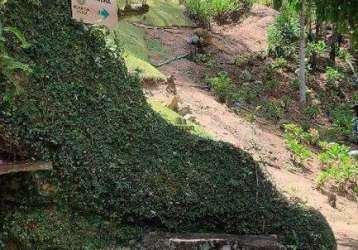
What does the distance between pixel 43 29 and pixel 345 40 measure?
21.5 m

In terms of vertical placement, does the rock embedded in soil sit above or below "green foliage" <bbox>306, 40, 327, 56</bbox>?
above

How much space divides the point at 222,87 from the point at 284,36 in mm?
6819

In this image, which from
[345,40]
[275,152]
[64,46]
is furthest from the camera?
[345,40]

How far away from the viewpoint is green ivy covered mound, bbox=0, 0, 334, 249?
17.8 feet

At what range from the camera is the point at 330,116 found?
1845 cm

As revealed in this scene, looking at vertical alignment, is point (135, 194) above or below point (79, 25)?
below

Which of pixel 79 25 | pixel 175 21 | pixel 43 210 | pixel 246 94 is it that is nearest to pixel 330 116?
pixel 246 94

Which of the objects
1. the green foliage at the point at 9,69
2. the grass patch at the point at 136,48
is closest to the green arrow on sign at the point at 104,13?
the green foliage at the point at 9,69

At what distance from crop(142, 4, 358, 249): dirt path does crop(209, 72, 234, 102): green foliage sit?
0.35m

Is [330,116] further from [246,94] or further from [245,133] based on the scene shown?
[245,133]

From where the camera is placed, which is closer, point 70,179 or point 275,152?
point 70,179

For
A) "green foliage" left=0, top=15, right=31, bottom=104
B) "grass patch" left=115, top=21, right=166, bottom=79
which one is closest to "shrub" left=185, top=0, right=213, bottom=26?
"grass patch" left=115, top=21, right=166, bottom=79

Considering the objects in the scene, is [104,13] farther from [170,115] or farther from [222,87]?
[222,87]

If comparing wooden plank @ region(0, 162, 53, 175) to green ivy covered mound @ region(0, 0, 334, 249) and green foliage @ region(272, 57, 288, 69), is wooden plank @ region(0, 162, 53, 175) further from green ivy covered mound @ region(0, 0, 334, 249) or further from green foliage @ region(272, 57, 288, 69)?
green foliage @ region(272, 57, 288, 69)
